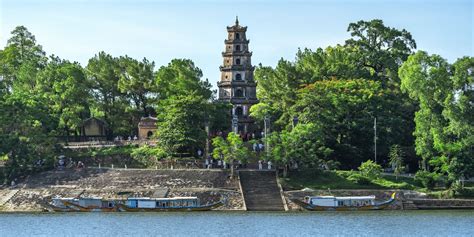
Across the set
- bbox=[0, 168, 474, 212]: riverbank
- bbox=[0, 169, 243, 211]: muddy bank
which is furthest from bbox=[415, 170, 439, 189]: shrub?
bbox=[0, 169, 243, 211]: muddy bank

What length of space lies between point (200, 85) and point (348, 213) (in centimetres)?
2819

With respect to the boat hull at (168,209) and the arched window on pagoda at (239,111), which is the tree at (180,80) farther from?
the boat hull at (168,209)

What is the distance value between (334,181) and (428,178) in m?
6.99

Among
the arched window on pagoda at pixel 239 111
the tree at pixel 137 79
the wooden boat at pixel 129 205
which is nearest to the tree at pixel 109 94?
the tree at pixel 137 79

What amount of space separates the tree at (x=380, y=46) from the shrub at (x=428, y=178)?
20.3 meters

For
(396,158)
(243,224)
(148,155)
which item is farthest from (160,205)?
(396,158)

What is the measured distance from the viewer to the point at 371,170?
81.1 m

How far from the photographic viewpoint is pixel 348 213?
75.2 metres

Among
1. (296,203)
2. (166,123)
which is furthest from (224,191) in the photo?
(166,123)

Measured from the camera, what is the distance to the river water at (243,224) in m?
62.9

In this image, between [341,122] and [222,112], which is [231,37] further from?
[341,122]

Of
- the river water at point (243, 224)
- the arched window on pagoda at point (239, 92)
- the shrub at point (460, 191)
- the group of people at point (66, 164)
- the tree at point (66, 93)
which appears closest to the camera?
the river water at point (243, 224)

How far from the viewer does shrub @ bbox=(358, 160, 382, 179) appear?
81.1m

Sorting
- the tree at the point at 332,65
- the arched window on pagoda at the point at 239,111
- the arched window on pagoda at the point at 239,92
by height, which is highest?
the tree at the point at 332,65
